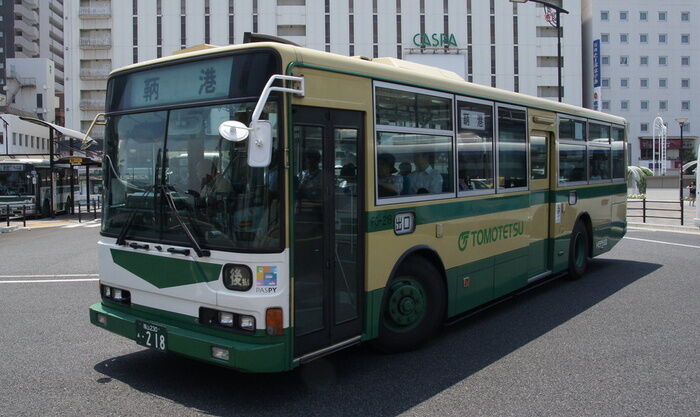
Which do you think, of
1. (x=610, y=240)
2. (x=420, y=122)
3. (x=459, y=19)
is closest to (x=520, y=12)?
(x=459, y=19)

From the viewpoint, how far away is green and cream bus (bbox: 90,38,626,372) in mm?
4805

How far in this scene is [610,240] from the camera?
12.0 metres

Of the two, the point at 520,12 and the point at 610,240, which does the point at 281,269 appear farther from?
the point at 520,12

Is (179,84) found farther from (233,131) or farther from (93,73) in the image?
(93,73)

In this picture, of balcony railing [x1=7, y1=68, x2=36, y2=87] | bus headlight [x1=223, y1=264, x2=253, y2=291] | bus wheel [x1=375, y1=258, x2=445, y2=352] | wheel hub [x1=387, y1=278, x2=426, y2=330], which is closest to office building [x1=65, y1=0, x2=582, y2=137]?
balcony railing [x1=7, y1=68, x2=36, y2=87]

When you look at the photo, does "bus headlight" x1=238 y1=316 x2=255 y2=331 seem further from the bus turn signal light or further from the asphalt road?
the asphalt road

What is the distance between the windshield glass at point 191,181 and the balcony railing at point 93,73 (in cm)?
7995

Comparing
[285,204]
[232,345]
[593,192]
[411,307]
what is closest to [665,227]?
[593,192]

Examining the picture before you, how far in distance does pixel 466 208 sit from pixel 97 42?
80324 millimetres

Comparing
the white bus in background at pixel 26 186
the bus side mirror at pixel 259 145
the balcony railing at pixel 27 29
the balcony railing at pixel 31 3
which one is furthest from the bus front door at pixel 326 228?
the balcony railing at pixel 31 3

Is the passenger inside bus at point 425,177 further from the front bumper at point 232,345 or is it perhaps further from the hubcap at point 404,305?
the front bumper at point 232,345

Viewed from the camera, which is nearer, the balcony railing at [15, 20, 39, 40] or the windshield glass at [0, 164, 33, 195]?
the windshield glass at [0, 164, 33, 195]

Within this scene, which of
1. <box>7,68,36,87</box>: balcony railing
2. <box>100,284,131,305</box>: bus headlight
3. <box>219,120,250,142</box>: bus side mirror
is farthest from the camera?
<box>7,68,36,87</box>: balcony railing

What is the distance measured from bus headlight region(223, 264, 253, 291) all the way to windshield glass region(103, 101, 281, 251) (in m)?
0.16
